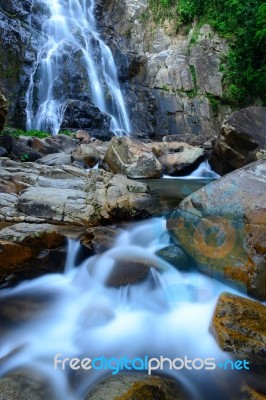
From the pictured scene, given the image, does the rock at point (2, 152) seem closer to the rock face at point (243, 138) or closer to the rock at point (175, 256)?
the rock face at point (243, 138)

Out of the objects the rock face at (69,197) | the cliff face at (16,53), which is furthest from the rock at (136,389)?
the cliff face at (16,53)

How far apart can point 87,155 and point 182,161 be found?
3.16m

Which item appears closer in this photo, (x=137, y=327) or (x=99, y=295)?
(x=137, y=327)

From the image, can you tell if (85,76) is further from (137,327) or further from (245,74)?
(137,327)

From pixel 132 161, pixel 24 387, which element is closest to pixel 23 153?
pixel 132 161

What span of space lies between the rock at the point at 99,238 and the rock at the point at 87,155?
5.60m

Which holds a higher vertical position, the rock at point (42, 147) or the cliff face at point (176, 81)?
the cliff face at point (176, 81)

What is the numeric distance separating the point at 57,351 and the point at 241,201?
291 centimetres

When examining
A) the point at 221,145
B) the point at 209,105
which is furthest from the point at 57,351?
the point at 209,105

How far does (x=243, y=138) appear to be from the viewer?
981cm

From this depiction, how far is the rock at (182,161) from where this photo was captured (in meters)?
10.9

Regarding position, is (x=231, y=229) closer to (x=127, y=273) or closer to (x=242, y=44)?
(x=127, y=273)

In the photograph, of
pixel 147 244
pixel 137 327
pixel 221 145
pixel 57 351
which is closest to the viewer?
pixel 57 351

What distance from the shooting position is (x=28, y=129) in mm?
15516
